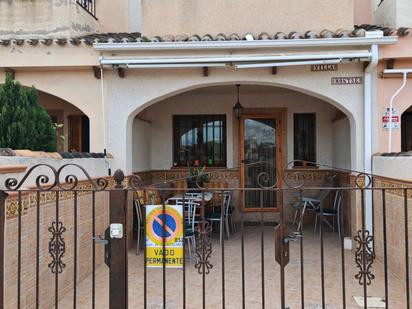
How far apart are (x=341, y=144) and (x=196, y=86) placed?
4.00m

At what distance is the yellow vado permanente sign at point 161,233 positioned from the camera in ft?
12.6

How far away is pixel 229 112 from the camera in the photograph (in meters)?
10.6

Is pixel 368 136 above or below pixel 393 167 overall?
above

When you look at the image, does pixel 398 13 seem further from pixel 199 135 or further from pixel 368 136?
pixel 199 135

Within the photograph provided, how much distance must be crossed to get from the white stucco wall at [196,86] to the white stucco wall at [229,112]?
2.31 m

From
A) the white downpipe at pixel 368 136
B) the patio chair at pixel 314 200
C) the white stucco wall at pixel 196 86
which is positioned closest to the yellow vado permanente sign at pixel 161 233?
the white stucco wall at pixel 196 86

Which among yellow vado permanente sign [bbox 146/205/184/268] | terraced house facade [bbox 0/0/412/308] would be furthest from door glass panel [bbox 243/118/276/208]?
yellow vado permanente sign [bbox 146/205/184/268]

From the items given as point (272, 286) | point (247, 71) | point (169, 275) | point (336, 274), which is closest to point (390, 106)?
point (247, 71)

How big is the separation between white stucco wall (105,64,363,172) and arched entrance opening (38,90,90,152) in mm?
2493

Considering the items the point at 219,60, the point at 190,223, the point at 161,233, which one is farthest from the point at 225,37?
the point at 161,233

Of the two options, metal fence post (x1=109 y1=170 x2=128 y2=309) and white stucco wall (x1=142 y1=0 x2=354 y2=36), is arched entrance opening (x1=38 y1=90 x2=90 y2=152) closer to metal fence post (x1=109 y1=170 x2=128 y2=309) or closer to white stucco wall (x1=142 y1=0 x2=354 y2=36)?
white stucco wall (x1=142 y1=0 x2=354 y2=36)

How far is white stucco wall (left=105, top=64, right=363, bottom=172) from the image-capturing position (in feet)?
24.4

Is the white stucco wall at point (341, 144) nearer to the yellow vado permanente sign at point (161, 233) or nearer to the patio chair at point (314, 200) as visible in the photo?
the patio chair at point (314, 200)

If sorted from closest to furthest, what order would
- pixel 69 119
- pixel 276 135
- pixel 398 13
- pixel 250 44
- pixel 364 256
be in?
pixel 364 256, pixel 250 44, pixel 398 13, pixel 69 119, pixel 276 135
